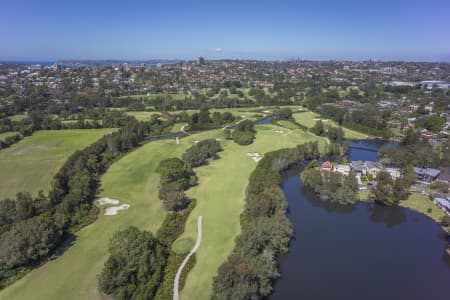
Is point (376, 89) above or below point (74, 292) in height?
above

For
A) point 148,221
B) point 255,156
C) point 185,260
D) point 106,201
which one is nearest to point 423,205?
point 255,156

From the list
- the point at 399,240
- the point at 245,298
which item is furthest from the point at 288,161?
the point at 245,298

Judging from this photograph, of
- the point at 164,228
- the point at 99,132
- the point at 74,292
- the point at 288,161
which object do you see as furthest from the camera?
the point at 99,132

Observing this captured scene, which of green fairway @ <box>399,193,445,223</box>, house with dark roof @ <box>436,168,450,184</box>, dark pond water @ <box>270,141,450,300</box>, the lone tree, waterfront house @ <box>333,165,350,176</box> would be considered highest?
the lone tree

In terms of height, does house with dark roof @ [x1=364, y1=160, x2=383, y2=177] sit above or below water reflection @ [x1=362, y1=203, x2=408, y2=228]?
above

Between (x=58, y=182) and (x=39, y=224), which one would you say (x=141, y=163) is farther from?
(x=39, y=224)

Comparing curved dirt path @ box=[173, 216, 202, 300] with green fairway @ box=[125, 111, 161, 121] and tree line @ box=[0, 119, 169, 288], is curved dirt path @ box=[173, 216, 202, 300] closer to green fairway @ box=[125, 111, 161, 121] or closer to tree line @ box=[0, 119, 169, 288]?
tree line @ box=[0, 119, 169, 288]

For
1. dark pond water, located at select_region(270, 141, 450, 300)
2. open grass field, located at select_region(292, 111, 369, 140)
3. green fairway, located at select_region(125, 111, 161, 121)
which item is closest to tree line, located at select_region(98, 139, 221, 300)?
dark pond water, located at select_region(270, 141, 450, 300)
